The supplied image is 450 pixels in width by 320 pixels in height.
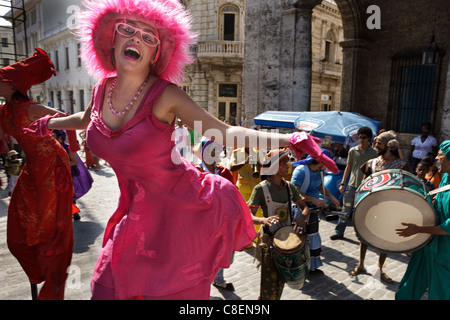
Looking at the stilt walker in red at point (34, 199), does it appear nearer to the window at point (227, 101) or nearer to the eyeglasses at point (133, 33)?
the eyeglasses at point (133, 33)

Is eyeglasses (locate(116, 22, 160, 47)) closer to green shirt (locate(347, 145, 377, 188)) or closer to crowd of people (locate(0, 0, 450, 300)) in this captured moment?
crowd of people (locate(0, 0, 450, 300))

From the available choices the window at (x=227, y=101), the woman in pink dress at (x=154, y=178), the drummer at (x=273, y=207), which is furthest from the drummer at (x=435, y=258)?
the window at (x=227, y=101)

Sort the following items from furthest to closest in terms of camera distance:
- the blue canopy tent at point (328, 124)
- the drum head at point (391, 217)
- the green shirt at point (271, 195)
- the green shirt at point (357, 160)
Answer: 1. the blue canopy tent at point (328, 124)
2. the green shirt at point (357, 160)
3. the green shirt at point (271, 195)
4. the drum head at point (391, 217)

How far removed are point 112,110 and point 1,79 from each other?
1.99m

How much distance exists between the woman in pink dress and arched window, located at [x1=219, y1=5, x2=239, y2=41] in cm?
2368

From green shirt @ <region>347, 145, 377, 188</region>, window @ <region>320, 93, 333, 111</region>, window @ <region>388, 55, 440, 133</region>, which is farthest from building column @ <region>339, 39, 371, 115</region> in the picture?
window @ <region>320, 93, 333, 111</region>

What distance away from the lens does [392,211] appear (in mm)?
2961

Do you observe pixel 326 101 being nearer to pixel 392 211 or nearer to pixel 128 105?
pixel 392 211

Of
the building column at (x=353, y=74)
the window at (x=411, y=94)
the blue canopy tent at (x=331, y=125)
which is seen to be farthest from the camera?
the building column at (x=353, y=74)

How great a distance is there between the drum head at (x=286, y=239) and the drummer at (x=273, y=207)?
7 centimetres

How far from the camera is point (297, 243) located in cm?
311

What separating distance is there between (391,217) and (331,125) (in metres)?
4.69

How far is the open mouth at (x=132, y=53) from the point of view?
1915 millimetres
